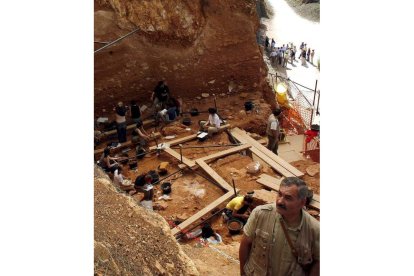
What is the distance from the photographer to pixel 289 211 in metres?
3.66

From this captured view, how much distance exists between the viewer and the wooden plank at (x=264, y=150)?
418 inches

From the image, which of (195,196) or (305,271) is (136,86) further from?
(305,271)

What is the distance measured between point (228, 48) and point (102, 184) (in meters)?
9.59

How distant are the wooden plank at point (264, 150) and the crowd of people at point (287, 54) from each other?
1452 centimetres

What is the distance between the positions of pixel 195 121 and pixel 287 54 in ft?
48.4

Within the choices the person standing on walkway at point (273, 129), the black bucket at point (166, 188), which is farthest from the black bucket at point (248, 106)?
the black bucket at point (166, 188)

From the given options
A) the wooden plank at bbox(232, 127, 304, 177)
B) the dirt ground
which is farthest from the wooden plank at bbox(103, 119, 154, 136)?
the wooden plank at bbox(232, 127, 304, 177)

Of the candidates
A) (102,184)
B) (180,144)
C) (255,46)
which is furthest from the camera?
(255,46)

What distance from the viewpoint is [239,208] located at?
28.9 feet

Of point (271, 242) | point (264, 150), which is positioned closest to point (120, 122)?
point (264, 150)

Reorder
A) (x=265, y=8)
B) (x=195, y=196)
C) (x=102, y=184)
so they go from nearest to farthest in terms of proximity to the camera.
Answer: (x=102, y=184) < (x=195, y=196) < (x=265, y=8)

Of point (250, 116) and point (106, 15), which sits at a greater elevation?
point (106, 15)

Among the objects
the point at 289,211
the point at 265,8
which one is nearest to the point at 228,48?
the point at 289,211

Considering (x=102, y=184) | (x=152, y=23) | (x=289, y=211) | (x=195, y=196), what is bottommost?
(x=195, y=196)
